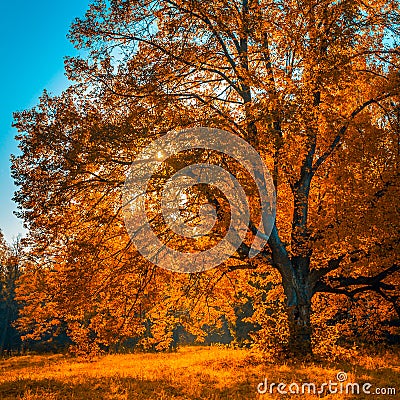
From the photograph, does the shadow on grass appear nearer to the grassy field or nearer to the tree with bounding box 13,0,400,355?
the grassy field

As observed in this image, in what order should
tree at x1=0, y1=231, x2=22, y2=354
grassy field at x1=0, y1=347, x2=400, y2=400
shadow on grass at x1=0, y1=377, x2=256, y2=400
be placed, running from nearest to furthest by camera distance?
shadow on grass at x1=0, y1=377, x2=256, y2=400 < grassy field at x1=0, y1=347, x2=400, y2=400 < tree at x1=0, y1=231, x2=22, y2=354

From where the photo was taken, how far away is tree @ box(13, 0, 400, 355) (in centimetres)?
1053

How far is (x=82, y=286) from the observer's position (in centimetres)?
1088

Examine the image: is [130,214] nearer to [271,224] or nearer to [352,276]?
[271,224]

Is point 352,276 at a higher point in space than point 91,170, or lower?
lower

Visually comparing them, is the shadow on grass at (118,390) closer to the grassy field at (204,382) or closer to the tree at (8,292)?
the grassy field at (204,382)

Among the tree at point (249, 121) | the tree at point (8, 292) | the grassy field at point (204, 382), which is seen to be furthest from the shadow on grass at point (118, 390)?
the tree at point (8, 292)

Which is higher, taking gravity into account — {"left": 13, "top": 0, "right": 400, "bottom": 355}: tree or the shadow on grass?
{"left": 13, "top": 0, "right": 400, "bottom": 355}: tree

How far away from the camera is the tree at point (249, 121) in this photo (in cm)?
1053

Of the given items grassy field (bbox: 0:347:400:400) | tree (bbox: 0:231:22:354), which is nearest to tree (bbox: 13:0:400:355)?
grassy field (bbox: 0:347:400:400)

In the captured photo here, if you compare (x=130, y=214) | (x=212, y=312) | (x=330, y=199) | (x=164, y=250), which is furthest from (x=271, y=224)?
(x=212, y=312)

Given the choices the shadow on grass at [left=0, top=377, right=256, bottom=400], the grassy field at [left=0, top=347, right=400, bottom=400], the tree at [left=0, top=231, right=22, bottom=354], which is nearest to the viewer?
the shadow on grass at [left=0, top=377, right=256, bottom=400]

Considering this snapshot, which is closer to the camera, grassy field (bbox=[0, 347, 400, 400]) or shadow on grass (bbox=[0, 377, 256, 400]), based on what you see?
shadow on grass (bbox=[0, 377, 256, 400])

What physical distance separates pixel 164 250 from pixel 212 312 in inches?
202
